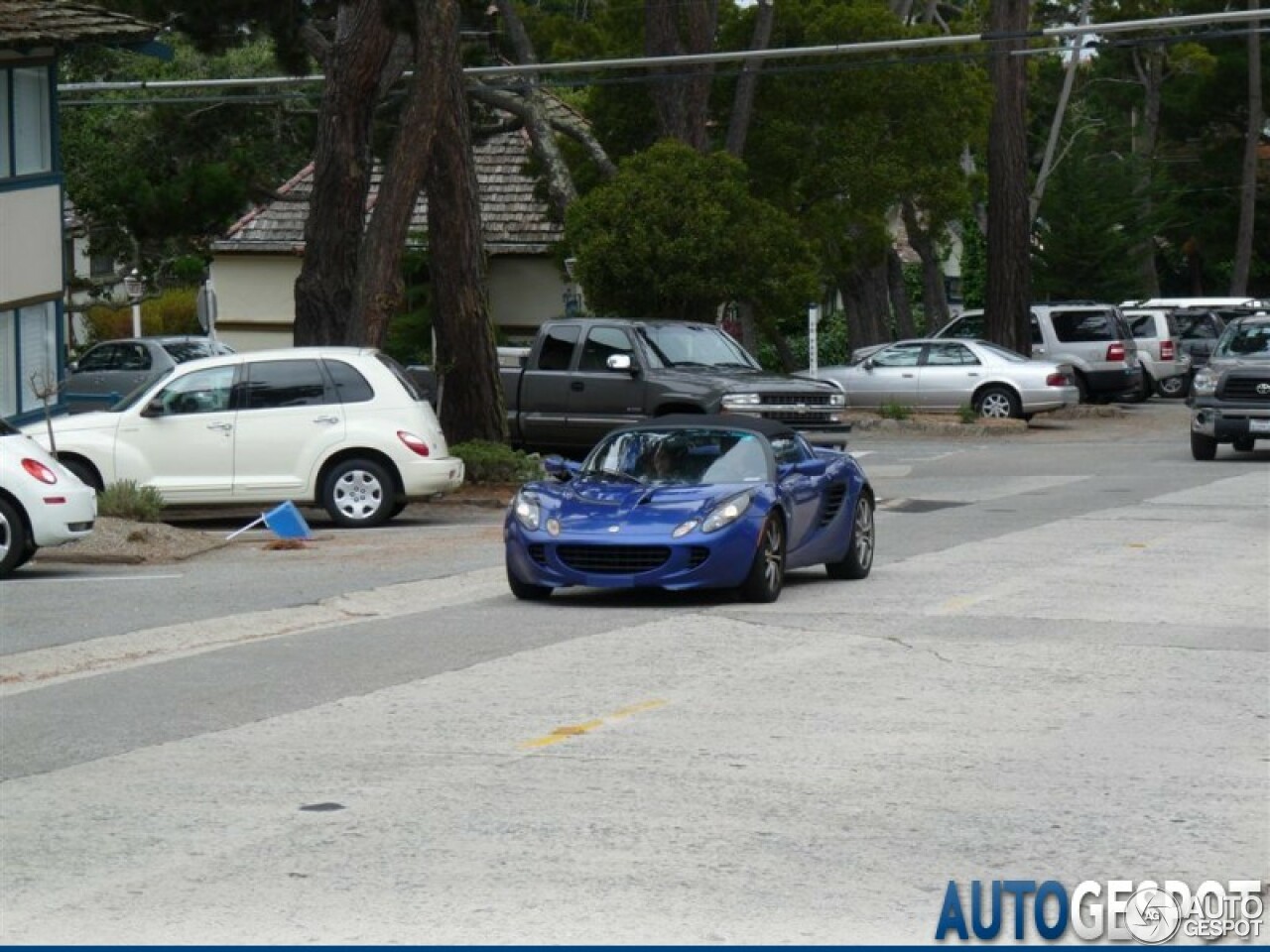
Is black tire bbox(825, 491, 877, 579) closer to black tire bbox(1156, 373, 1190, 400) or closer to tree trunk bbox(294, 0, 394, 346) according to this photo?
tree trunk bbox(294, 0, 394, 346)

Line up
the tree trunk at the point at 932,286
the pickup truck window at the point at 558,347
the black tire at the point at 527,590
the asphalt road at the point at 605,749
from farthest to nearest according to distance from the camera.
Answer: the tree trunk at the point at 932,286 < the pickup truck window at the point at 558,347 < the black tire at the point at 527,590 < the asphalt road at the point at 605,749

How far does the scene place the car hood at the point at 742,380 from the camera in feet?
94.4

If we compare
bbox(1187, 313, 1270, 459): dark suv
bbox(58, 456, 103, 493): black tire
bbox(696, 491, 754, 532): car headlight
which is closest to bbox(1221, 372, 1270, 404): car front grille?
bbox(1187, 313, 1270, 459): dark suv

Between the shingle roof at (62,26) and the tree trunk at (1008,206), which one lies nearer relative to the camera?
the shingle roof at (62,26)

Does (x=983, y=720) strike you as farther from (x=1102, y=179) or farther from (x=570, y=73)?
(x=1102, y=179)

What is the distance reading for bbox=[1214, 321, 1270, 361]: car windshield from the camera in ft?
108

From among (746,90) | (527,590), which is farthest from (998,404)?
(527,590)

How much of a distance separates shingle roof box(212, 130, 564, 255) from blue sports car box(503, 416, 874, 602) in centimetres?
2882

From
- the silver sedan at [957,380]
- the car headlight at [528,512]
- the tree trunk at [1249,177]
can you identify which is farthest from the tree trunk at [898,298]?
the car headlight at [528,512]

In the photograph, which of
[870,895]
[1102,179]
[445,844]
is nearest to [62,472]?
[445,844]

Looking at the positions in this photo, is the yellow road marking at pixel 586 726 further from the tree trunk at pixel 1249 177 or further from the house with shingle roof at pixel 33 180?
the tree trunk at pixel 1249 177

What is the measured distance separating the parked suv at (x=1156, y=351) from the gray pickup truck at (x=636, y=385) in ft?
66.2

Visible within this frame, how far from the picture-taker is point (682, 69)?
4219 centimetres

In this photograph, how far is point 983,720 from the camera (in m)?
11.5
